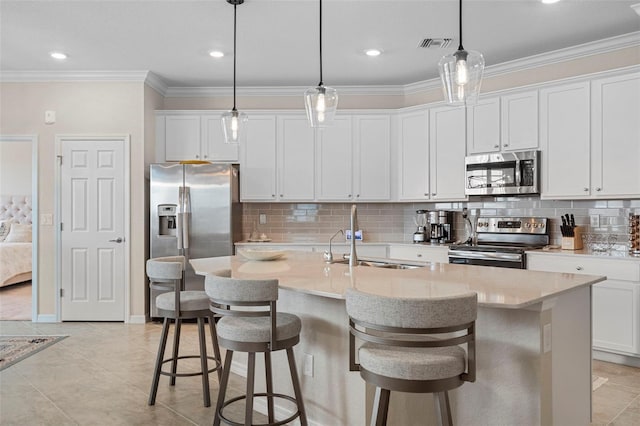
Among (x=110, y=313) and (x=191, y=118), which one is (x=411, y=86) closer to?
(x=191, y=118)

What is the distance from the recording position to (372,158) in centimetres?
582

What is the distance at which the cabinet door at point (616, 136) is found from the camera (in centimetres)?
411

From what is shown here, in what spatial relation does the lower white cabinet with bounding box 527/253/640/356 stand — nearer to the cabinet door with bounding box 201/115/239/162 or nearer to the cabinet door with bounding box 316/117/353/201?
the cabinet door with bounding box 316/117/353/201

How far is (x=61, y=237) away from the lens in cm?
552

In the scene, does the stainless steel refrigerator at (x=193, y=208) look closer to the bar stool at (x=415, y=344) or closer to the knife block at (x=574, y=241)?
the knife block at (x=574, y=241)

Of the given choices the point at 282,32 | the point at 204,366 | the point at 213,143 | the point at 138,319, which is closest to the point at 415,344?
the point at 204,366

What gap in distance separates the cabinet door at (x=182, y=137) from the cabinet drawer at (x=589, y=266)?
3.80 metres

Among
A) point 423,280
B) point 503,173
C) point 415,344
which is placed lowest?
point 415,344

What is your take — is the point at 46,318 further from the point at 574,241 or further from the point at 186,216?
the point at 574,241

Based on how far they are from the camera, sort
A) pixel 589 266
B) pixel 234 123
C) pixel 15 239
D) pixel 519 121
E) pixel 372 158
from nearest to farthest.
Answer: pixel 234 123 → pixel 589 266 → pixel 519 121 → pixel 372 158 → pixel 15 239

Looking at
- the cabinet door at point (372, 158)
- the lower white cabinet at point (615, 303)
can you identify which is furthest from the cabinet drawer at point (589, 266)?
the cabinet door at point (372, 158)

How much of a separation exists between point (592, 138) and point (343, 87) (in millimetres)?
2793

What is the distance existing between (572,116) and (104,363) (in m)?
4.50

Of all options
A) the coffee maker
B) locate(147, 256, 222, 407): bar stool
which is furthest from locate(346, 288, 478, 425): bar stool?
the coffee maker
